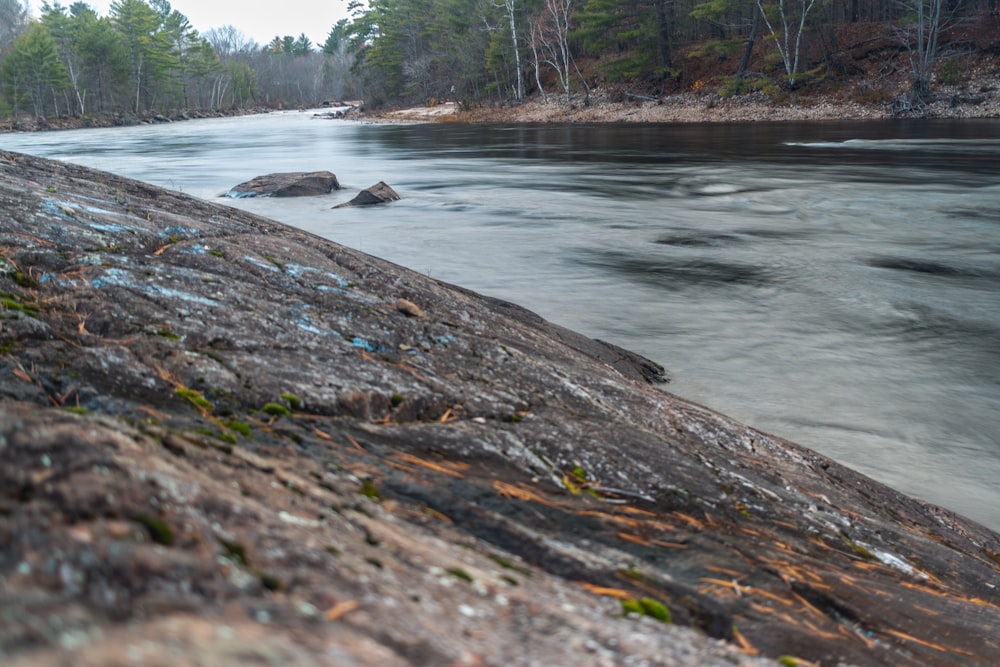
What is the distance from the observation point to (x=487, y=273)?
11234mm

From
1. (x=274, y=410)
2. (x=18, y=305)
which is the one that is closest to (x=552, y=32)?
(x=18, y=305)

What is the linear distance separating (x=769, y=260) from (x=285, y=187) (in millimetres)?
11484

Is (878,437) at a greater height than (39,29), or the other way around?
(39,29)

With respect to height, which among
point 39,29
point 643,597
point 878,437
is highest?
point 39,29

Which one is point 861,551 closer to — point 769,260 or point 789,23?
point 769,260

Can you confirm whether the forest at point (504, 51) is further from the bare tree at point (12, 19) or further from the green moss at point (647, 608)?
the green moss at point (647, 608)

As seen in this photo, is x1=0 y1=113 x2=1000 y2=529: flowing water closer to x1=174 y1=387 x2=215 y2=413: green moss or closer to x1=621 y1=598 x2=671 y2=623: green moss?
x1=621 y1=598 x2=671 y2=623: green moss

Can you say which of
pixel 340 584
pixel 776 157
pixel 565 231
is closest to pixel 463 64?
pixel 776 157

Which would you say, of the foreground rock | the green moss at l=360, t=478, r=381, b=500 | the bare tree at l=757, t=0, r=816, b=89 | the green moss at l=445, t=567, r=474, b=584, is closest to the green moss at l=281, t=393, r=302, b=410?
the foreground rock

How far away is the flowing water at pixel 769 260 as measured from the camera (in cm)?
633

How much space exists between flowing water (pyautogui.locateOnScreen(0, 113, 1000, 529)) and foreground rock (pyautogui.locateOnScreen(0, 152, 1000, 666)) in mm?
1969

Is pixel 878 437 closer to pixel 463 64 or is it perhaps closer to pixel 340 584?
pixel 340 584

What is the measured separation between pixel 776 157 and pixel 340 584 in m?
24.5

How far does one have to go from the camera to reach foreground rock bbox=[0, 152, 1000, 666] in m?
1.50
